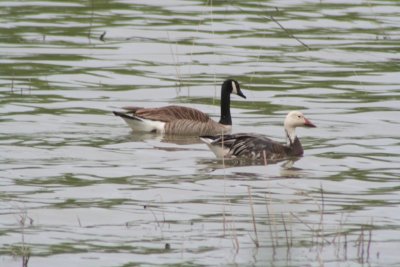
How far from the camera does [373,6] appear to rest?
27.0 m

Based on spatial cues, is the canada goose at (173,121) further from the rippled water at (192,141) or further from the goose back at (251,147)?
the goose back at (251,147)

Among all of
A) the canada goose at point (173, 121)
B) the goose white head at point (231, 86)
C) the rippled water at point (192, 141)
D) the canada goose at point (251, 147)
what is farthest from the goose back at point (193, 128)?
the canada goose at point (251, 147)

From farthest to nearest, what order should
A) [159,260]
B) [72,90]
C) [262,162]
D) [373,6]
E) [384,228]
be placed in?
[373,6], [72,90], [262,162], [384,228], [159,260]

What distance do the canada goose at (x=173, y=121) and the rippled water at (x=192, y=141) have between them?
0.29 m

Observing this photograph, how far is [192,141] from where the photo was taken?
1755 cm

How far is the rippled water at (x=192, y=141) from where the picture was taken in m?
11.1

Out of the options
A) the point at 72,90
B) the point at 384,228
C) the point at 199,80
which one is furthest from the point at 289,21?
the point at 384,228

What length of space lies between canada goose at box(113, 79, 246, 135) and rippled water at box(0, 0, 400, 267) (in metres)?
0.29

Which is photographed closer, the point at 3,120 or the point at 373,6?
the point at 3,120

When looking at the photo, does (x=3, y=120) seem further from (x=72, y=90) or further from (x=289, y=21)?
(x=289, y=21)

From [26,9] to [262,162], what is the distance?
11813 millimetres

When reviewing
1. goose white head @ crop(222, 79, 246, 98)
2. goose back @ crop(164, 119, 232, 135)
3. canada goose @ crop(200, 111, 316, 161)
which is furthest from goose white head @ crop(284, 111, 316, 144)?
goose white head @ crop(222, 79, 246, 98)

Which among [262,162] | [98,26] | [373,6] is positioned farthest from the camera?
[373,6]

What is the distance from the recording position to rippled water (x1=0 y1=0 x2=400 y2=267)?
1108 centimetres
